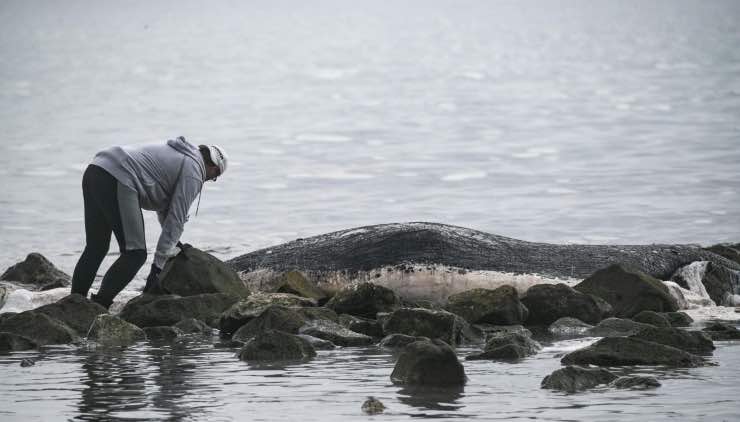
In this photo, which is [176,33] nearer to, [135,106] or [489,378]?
[135,106]

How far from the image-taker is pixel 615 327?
1217cm

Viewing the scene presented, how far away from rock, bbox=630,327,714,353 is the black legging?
4505 millimetres

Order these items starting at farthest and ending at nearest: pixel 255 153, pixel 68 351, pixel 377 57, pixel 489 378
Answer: pixel 377 57
pixel 255 153
pixel 68 351
pixel 489 378

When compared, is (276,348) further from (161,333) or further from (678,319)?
(678,319)

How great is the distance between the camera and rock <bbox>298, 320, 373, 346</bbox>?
11.6 meters

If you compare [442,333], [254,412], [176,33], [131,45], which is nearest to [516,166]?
[442,333]

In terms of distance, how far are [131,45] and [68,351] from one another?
12032cm

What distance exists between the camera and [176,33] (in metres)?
164

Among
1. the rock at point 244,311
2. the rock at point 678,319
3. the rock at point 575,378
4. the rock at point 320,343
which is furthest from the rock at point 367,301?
the rock at point 575,378

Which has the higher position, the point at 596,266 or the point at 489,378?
the point at 596,266

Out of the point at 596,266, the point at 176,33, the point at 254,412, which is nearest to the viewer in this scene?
the point at 254,412

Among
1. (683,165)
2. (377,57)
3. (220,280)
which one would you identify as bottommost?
(220,280)

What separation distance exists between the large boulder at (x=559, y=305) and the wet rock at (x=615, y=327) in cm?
47

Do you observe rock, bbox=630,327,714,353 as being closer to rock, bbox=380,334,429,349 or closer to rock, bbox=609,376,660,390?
rock, bbox=609,376,660,390
